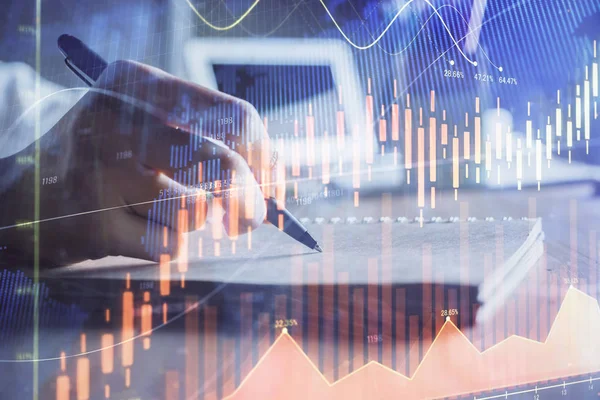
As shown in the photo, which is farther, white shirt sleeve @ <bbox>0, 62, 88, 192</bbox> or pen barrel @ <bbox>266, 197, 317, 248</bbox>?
pen barrel @ <bbox>266, 197, 317, 248</bbox>

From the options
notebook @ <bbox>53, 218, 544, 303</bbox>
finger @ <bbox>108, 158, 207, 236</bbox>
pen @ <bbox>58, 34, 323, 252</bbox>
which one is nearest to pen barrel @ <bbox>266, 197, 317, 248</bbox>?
notebook @ <bbox>53, 218, 544, 303</bbox>

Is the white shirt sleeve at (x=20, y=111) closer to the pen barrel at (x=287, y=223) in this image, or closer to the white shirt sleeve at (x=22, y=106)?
the white shirt sleeve at (x=22, y=106)

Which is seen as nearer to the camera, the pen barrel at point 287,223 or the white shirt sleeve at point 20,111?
the white shirt sleeve at point 20,111

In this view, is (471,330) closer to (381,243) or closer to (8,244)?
(381,243)

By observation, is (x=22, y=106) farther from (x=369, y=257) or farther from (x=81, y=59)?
(x=369, y=257)

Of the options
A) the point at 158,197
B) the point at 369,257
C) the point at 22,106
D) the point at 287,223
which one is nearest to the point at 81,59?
the point at 22,106

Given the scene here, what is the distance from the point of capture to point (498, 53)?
136cm

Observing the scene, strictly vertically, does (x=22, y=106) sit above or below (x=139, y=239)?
above

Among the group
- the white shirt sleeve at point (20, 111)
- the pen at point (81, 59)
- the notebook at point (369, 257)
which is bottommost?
the notebook at point (369, 257)

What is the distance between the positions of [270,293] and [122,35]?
550mm

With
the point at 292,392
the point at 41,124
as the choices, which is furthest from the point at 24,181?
the point at 292,392

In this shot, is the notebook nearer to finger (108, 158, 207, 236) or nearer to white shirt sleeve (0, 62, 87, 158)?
finger (108, 158, 207, 236)

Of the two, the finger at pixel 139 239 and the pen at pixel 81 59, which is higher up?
the pen at pixel 81 59

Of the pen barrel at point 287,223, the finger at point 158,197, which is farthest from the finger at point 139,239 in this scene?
the pen barrel at point 287,223
